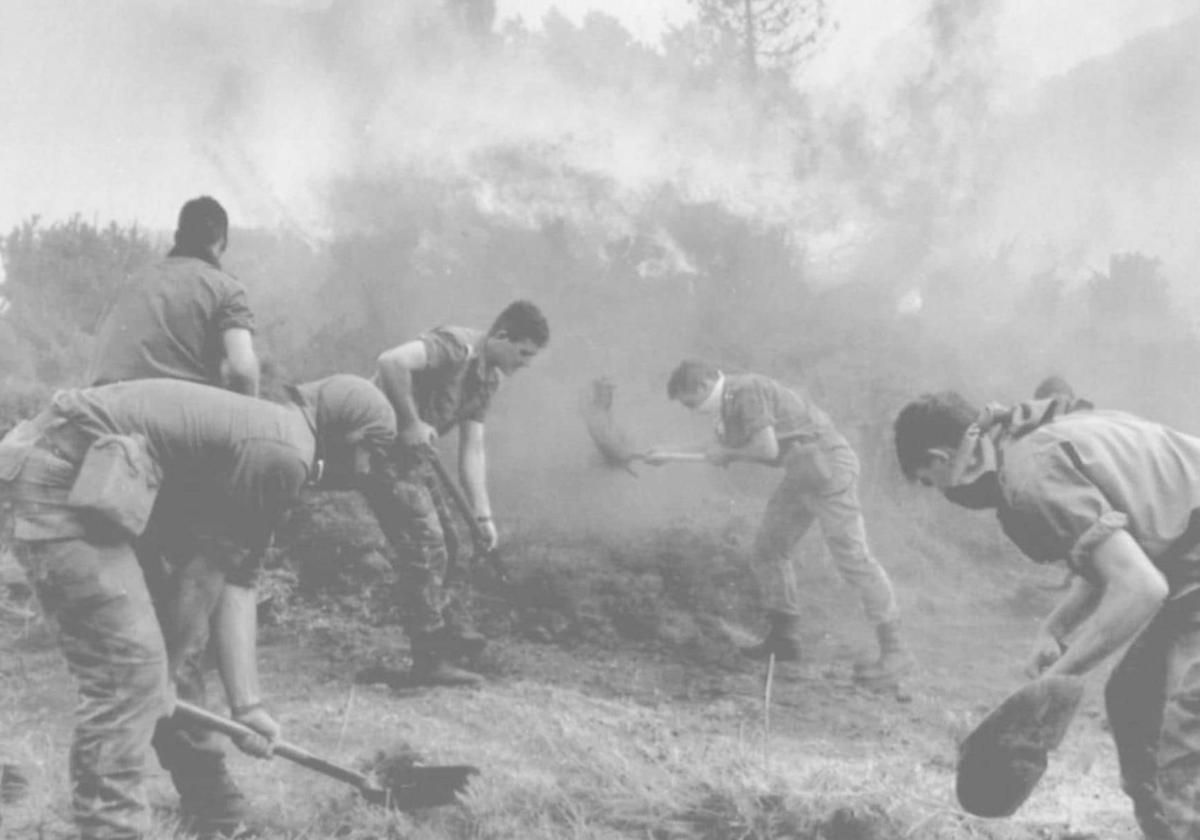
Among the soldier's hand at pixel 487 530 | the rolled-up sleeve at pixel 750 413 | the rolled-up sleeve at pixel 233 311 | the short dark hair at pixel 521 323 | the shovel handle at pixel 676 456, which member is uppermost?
the rolled-up sleeve at pixel 233 311

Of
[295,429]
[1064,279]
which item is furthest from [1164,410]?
[295,429]

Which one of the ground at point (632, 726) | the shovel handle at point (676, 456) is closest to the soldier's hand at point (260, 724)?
the ground at point (632, 726)

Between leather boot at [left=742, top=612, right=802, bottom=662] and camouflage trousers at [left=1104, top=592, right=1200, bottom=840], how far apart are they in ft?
11.6

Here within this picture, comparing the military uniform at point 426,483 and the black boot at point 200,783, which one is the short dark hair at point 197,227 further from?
the black boot at point 200,783

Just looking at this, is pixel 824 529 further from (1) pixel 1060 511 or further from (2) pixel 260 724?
(2) pixel 260 724

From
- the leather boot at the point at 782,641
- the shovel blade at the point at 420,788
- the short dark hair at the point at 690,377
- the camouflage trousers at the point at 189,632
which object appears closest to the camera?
the camouflage trousers at the point at 189,632

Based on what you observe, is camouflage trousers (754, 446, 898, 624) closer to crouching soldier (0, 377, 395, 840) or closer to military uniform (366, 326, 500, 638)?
military uniform (366, 326, 500, 638)

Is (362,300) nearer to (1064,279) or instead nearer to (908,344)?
(908,344)

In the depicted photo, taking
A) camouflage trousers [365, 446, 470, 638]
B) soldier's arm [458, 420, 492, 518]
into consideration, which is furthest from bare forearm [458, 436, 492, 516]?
camouflage trousers [365, 446, 470, 638]

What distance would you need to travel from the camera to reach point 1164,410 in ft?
49.2

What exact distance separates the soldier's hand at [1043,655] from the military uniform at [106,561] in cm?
232

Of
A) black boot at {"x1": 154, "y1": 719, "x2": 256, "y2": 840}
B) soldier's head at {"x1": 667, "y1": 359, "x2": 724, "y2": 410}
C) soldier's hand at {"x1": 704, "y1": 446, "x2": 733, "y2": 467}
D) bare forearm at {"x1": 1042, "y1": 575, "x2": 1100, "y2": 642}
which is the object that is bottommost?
black boot at {"x1": 154, "y1": 719, "x2": 256, "y2": 840}

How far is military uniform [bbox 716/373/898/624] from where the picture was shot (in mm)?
6457

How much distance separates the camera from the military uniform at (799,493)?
6.46 metres
